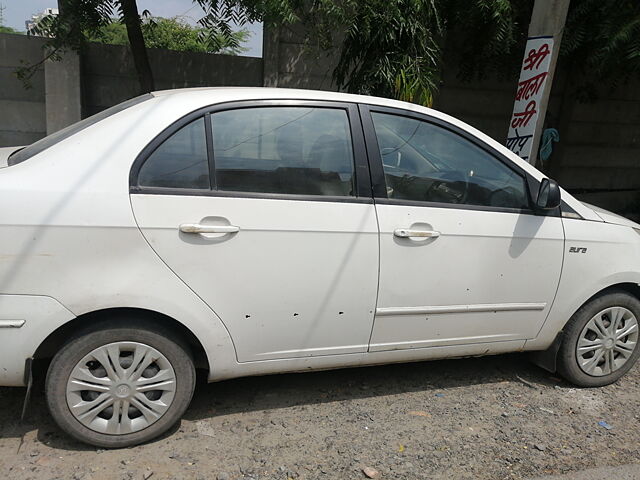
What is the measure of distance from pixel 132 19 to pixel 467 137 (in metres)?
4.08

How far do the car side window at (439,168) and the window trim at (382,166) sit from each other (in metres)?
0.02

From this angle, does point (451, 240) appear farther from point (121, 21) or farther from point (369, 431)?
point (121, 21)

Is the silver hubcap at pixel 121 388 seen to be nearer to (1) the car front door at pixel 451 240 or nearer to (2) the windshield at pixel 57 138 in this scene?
(2) the windshield at pixel 57 138

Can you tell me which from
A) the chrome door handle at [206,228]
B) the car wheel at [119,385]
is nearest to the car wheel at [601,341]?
the chrome door handle at [206,228]

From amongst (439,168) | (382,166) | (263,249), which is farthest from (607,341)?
(263,249)

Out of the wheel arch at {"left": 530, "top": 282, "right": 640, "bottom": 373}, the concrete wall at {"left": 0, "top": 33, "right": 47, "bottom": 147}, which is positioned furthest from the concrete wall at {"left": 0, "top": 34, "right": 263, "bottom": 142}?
the wheel arch at {"left": 530, "top": 282, "right": 640, "bottom": 373}

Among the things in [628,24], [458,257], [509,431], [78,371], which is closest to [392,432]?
[509,431]

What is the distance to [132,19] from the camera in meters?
5.46

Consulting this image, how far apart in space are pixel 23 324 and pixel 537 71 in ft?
14.7

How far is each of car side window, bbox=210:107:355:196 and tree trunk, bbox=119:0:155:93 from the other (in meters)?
3.63

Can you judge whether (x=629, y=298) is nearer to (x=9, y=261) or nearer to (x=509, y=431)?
(x=509, y=431)

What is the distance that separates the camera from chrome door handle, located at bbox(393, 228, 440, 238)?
2691 millimetres

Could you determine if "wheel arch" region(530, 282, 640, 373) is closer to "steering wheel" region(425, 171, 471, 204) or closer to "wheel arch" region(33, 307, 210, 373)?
"steering wheel" region(425, 171, 471, 204)

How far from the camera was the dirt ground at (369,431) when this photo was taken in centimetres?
245
